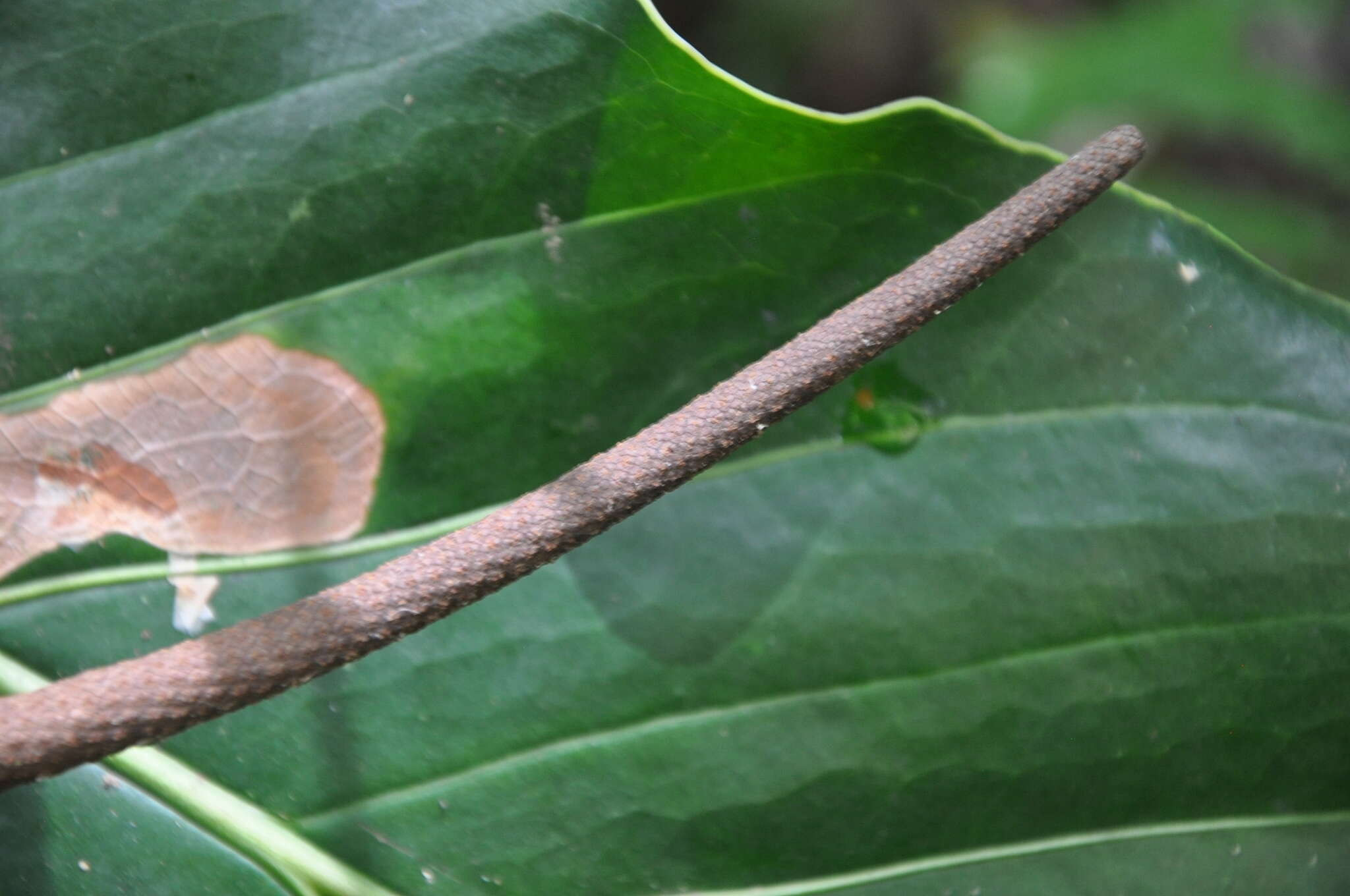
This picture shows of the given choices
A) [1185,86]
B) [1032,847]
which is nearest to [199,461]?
[1032,847]

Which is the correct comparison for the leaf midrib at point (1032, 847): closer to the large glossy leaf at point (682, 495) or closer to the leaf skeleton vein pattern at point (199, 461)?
the large glossy leaf at point (682, 495)

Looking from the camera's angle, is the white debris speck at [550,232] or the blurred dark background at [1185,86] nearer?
the white debris speck at [550,232]

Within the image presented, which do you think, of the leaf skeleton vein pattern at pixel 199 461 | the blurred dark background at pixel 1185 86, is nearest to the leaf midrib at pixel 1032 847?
the leaf skeleton vein pattern at pixel 199 461

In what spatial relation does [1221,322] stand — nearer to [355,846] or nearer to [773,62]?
[355,846]

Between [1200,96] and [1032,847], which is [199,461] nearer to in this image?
[1032,847]

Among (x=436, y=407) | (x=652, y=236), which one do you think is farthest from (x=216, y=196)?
(x=652, y=236)

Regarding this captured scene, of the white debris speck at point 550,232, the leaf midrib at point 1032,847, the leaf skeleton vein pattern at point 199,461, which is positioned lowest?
the leaf midrib at point 1032,847

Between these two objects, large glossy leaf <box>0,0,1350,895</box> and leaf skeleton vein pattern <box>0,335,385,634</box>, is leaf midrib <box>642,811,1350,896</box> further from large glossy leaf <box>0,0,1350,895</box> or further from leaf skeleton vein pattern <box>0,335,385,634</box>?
leaf skeleton vein pattern <box>0,335,385,634</box>
